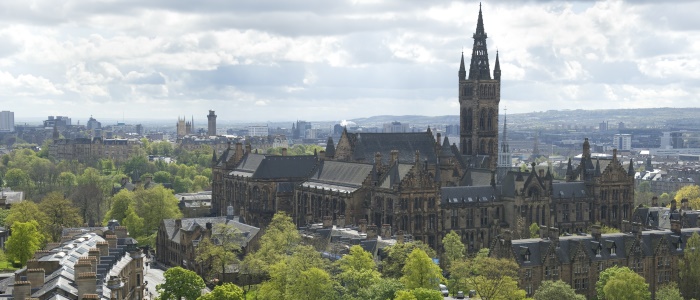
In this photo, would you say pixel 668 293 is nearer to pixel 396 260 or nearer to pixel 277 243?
pixel 396 260

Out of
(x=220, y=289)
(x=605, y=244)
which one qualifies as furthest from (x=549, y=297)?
(x=220, y=289)

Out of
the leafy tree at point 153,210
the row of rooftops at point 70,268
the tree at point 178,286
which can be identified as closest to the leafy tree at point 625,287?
the tree at point 178,286

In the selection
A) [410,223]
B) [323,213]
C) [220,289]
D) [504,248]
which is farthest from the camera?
[323,213]

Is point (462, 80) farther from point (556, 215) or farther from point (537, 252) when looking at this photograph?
point (537, 252)

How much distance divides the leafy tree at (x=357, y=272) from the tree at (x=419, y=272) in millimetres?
3156

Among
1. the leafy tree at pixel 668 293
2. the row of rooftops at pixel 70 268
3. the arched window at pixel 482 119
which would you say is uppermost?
the arched window at pixel 482 119

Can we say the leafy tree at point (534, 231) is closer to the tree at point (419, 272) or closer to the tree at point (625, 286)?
the tree at point (625, 286)

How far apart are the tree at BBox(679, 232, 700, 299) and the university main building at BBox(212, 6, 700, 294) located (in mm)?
26073

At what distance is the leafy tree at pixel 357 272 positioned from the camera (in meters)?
94.6

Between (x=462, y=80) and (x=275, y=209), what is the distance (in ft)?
167

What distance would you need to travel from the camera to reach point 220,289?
281ft

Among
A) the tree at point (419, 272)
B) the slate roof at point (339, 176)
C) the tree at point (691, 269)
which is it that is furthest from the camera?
the slate roof at point (339, 176)

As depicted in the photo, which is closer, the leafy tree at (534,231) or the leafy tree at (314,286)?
the leafy tree at (314,286)

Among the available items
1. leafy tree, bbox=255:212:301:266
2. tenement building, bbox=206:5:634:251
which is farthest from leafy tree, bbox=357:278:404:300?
tenement building, bbox=206:5:634:251
